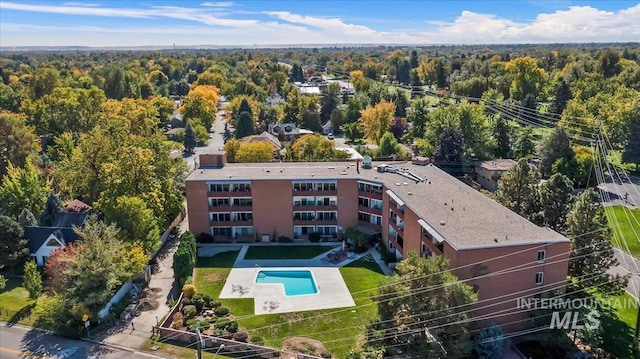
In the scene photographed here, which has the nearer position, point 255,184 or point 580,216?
point 580,216

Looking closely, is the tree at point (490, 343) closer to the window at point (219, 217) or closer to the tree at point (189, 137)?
the window at point (219, 217)

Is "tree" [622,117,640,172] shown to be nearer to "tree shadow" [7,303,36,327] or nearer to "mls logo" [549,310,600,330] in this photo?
"mls logo" [549,310,600,330]

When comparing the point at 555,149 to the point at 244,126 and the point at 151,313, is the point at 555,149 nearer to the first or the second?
the point at 151,313

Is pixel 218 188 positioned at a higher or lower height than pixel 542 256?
higher

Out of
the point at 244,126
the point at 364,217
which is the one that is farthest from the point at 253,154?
the point at 244,126

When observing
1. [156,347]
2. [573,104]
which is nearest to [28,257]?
[156,347]

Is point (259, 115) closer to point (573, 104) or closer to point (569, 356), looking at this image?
point (573, 104)

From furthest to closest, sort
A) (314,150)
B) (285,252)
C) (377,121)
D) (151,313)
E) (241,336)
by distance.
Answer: (377,121), (314,150), (285,252), (151,313), (241,336)
